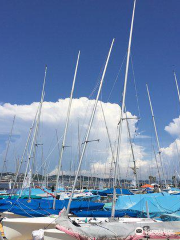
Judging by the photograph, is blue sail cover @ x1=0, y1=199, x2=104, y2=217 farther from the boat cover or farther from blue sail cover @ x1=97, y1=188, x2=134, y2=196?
blue sail cover @ x1=97, y1=188, x2=134, y2=196

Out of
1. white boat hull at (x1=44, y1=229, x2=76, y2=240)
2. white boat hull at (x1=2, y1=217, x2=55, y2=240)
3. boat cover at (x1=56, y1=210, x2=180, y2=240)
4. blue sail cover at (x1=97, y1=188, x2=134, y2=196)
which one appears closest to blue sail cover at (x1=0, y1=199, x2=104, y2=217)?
white boat hull at (x1=2, y1=217, x2=55, y2=240)

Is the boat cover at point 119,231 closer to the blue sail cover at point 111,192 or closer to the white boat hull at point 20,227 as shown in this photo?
the white boat hull at point 20,227

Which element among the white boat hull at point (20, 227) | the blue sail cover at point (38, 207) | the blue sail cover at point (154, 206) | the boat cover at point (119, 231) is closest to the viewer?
the boat cover at point (119, 231)

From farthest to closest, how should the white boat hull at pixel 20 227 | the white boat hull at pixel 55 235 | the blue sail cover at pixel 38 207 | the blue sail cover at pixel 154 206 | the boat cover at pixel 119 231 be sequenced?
the blue sail cover at pixel 154 206 < the blue sail cover at pixel 38 207 < the white boat hull at pixel 20 227 < the white boat hull at pixel 55 235 < the boat cover at pixel 119 231

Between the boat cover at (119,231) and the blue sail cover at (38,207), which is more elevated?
the blue sail cover at (38,207)

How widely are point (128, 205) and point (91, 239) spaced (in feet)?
31.1

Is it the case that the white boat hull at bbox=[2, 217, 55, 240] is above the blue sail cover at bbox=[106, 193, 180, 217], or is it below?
below

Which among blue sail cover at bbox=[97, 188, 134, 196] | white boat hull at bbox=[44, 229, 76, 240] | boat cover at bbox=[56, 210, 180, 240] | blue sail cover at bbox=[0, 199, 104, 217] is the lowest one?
white boat hull at bbox=[44, 229, 76, 240]

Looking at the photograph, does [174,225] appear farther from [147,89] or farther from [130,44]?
[147,89]

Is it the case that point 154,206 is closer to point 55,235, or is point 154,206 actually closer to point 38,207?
point 38,207

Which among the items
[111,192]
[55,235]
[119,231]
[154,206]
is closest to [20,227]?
[55,235]

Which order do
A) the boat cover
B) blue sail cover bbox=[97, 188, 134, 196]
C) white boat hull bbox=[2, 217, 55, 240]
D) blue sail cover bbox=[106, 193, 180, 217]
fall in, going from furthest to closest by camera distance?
blue sail cover bbox=[97, 188, 134, 196] → blue sail cover bbox=[106, 193, 180, 217] → white boat hull bbox=[2, 217, 55, 240] → the boat cover

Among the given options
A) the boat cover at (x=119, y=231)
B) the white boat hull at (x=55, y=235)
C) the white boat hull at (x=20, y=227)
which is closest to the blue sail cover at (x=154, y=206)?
the boat cover at (x=119, y=231)

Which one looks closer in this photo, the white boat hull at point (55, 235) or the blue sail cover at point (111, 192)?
the white boat hull at point (55, 235)
